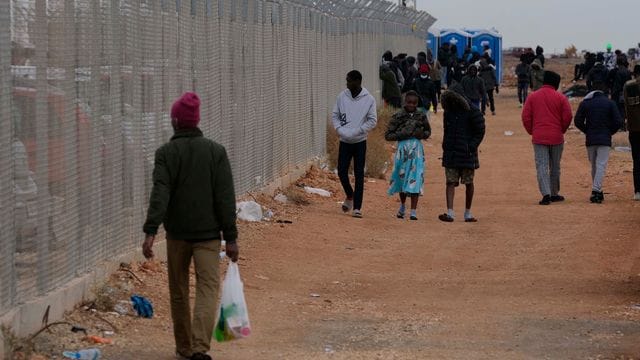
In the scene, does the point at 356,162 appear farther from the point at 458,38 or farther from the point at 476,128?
the point at 458,38

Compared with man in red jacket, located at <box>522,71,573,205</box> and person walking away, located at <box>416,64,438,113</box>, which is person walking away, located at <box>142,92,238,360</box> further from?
person walking away, located at <box>416,64,438,113</box>

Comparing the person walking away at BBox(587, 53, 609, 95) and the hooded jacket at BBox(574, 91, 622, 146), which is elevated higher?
the person walking away at BBox(587, 53, 609, 95)

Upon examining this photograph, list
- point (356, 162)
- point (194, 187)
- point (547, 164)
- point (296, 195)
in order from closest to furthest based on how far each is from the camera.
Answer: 1. point (194, 187)
2. point (356, 162)
3. point (296, 195)
4. point (547, 164)

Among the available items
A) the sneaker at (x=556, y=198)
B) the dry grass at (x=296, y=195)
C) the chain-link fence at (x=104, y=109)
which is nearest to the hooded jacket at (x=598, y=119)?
the sneaker at (x=556, y=198)

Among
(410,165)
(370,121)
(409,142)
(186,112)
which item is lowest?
(410,165)

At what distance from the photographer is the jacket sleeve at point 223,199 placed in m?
7.83

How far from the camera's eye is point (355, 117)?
15945mm

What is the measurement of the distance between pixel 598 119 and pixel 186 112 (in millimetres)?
11091

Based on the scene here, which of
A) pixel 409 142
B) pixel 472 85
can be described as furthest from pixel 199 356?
pixel 472 85

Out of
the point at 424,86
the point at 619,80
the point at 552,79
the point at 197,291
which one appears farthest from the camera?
the point at 619,80

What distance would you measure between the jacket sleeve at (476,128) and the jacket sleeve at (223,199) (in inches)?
315

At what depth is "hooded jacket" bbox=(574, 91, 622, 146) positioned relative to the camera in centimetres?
1792

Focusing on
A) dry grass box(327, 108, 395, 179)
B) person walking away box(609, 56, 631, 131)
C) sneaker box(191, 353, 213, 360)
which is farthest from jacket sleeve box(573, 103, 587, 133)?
person walking away box(609, 56, 631, 131)

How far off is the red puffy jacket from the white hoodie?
2836 millimetres
